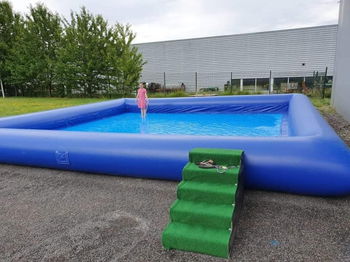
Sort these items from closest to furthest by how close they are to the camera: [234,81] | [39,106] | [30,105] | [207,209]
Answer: [207,209], [39,106], [30,105], [234,81]

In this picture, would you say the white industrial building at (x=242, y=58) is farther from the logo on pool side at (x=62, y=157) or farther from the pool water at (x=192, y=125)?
the logo on pool side at (x=62, y=157)

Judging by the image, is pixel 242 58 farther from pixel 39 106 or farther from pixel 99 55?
pixel 39 106

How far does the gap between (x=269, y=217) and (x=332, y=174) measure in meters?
0.68

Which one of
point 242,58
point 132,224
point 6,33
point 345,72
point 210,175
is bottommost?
point 132,224

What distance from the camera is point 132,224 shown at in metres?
1.99

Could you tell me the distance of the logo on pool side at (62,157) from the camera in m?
3.04

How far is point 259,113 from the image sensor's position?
724cm

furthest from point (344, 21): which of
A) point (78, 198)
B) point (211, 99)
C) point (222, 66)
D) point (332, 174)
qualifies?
point (222, 66)

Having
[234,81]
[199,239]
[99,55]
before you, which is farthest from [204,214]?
[234,81]

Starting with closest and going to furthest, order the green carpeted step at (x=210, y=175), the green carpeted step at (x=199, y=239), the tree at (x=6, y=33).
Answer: the green carpeted step at (x=199, y=239)
the green carpeted step at (x=210, y=175)
the tree at (x=6, y=33)

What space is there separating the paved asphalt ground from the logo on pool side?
0.35 m

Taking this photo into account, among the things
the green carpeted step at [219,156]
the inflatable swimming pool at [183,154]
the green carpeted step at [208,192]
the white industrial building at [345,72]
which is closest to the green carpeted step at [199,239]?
the green carpeted step at [208,192]

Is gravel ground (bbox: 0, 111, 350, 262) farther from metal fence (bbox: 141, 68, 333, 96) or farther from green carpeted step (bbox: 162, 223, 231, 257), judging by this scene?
metal fence (bbox: 141, 68, 333, 96)

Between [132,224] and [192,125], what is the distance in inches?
162
